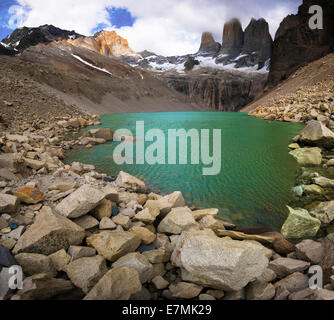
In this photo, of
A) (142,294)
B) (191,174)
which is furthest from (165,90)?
(142,294)

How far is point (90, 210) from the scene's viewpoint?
480 centimetres

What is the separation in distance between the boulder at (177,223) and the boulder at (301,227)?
257 centimetres

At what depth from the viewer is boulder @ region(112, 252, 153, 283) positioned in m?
3.39

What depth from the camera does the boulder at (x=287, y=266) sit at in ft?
12.5

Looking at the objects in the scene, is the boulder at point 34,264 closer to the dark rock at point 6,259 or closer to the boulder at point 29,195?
the dark rock at point 6,259

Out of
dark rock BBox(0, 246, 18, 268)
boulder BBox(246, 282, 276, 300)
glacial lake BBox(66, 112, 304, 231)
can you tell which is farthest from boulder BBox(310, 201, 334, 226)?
dark rock BBox(0, 246, 18, 268)

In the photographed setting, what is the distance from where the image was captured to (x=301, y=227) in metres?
5.40

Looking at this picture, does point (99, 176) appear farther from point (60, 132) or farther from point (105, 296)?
point (60, 132)

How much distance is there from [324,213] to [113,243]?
5881 millimetres

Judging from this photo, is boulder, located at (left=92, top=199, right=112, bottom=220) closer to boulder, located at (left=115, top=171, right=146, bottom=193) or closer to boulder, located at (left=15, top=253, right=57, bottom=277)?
boulder, located at (left=15, top=253, right=57, bottom=277)

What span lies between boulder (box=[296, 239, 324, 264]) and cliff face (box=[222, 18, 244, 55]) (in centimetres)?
21091

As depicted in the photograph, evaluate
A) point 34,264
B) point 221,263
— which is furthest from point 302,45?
point 34,264

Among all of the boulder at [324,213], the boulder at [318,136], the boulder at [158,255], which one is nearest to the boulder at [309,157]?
the boulder at [318,136]
